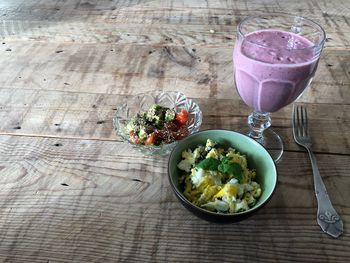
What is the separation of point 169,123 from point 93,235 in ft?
0.96

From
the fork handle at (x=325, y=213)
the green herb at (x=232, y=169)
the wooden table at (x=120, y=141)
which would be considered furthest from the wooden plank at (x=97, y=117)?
the green herb at (x=232, y=169)

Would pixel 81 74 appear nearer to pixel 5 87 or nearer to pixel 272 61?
pixel 5 87

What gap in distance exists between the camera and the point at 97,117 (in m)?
0.89

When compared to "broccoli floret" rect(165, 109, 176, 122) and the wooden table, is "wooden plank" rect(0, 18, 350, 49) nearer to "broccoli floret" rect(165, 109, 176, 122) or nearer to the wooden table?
the wooden table

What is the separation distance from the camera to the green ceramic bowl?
23.1 inches

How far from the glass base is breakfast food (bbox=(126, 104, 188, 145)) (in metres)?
0.16

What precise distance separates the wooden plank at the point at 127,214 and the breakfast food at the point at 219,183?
0.17 ft

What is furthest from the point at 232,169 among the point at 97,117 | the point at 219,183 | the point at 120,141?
the point at 97,117

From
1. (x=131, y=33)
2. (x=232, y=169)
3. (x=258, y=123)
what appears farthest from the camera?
(x=131, y=33)

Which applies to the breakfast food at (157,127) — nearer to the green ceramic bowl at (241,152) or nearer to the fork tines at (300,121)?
the green ceramic bowl at (241,152)

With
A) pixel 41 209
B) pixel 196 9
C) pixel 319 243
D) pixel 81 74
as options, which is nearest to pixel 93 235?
pixel 41 209

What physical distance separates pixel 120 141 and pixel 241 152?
28 cm

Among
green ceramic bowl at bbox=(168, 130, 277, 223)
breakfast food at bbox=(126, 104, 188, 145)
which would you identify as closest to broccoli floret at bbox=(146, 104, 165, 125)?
breakfast food at bbox=(126, 104, 188, 145)

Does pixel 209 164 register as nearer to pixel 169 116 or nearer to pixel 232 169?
pixel 232 169
